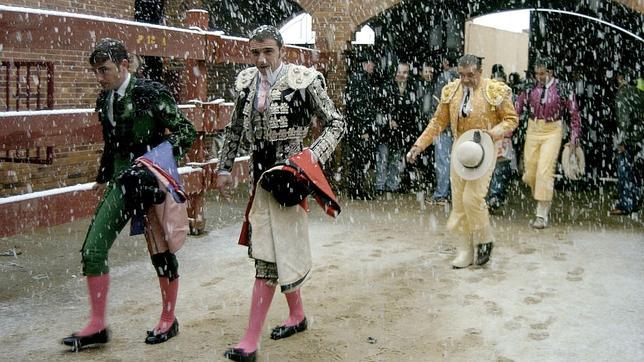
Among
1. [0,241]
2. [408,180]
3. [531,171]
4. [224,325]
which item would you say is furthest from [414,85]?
[224,325]

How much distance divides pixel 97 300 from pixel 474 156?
10.8 ft

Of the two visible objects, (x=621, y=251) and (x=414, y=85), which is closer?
(x=621, y=251)

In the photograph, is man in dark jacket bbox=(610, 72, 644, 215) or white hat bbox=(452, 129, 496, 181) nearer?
white hat bbox=(452, 129, 496, 181)

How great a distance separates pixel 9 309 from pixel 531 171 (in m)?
5.96

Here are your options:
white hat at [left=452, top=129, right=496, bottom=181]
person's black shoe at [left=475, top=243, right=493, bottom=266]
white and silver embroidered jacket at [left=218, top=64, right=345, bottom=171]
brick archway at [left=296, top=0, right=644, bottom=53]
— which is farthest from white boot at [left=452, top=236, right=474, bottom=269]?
brick archway at [left=296, top=0, right=644, bottom=53]

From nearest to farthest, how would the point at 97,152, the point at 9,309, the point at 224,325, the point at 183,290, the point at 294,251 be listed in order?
the point at 294,251, the point at 224,325, the point at 9,309, the point at 183,290, the point at 97,152

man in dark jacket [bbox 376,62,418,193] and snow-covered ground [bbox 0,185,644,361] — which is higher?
man in dark jacket [bbox 376,62,418,193]

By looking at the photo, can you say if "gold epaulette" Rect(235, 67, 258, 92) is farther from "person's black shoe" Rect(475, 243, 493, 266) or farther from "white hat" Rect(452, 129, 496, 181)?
"person's black shoe" Rect(475, 243, 493, 266)

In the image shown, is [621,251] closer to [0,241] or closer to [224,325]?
[224,325]

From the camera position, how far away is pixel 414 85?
35.7ft

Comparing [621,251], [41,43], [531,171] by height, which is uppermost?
[41,43]

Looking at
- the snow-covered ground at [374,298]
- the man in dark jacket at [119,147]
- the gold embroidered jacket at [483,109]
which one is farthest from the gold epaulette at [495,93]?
the man in dark jacket at [119,147]

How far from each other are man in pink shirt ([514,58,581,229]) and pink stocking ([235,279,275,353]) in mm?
5124

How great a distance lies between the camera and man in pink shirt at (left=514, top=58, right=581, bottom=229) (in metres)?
8.57
